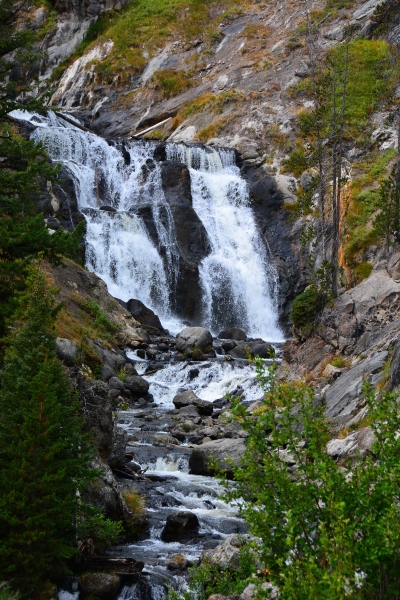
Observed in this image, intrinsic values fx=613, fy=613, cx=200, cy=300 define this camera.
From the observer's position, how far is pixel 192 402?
21984 millimetres

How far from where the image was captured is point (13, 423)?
8.11 metres

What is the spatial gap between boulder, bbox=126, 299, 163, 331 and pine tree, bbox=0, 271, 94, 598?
22.2m

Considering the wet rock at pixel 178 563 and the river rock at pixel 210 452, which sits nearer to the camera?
the wet rock at pixel 178 563

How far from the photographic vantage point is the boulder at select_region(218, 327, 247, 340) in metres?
31.1

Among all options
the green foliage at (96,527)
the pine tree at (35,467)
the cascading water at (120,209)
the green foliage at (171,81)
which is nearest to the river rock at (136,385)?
the cascading water at (120,209)

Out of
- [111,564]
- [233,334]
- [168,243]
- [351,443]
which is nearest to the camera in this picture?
[111,564]

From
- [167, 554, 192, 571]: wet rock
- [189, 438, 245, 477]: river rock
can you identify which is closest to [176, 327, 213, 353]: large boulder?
[189, 438, 245, 477]: river rock

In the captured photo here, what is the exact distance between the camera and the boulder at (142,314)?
31.1 metres

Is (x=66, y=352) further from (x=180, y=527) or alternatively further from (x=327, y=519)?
(x=327, y=519)

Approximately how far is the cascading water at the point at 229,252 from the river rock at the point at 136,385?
1099 cm

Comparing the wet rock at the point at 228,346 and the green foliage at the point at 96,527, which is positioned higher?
the green foliage at the point at 96,527

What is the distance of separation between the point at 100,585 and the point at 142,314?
2300cm

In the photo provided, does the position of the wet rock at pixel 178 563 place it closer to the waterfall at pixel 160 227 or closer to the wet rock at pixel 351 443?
the wet rock at pixel 351 443

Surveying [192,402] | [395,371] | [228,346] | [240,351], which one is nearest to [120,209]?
[228,346]
